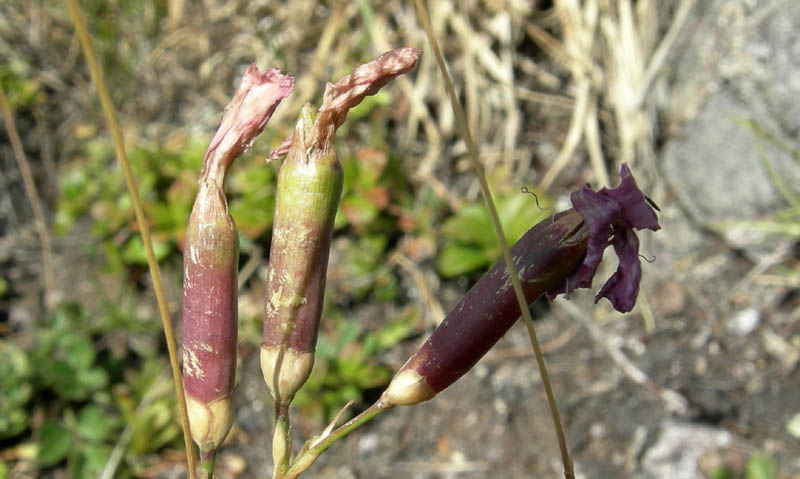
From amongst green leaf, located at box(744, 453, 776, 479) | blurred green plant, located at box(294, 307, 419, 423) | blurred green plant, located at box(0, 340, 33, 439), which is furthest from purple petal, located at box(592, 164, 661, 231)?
blurred green plant, located at box(0, 340, 33, 439)

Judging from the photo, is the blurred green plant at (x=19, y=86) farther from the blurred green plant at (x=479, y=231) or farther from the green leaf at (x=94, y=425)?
the blurred green plant at (x=479, y=231)

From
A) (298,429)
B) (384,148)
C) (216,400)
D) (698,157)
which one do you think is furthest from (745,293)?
(216,400)

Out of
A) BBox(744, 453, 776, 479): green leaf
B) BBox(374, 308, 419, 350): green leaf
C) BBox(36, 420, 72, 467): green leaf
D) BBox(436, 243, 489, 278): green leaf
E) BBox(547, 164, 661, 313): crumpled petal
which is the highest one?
BBox(547, 164, 661, 313): crumpled petal

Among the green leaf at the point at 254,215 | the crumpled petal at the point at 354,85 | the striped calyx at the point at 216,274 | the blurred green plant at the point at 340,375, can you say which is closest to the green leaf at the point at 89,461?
the blurred green plant at the point at 340,375

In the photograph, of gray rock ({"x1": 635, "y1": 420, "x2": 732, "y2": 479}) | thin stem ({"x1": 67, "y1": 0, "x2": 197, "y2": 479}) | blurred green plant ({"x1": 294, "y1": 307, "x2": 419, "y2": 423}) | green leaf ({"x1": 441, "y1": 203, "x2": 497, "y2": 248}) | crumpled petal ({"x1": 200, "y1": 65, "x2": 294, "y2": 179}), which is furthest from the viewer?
green leaf ({"x1": 441, "y1": 203, "x2": 497, "y2": 248})

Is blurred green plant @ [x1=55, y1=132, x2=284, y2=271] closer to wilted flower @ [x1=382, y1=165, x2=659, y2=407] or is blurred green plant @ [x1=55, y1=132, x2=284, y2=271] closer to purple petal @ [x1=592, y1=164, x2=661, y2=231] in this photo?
wilted flower @ [x1=382, y1=165, x2=659, y2=407]

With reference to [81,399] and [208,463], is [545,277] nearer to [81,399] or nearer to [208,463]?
[208,463]
